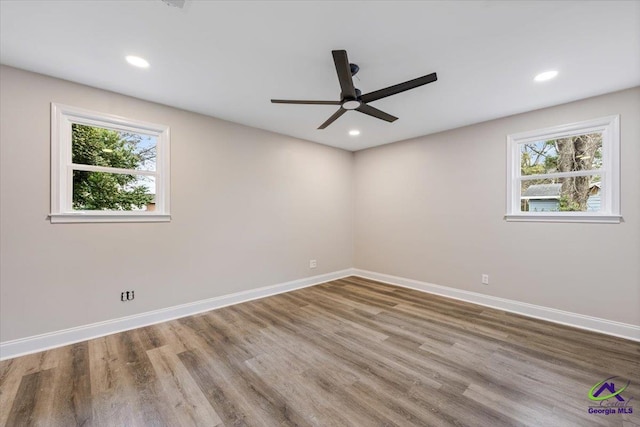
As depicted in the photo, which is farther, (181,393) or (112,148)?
(112,148)

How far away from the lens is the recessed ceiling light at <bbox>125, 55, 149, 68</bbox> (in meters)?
2.29

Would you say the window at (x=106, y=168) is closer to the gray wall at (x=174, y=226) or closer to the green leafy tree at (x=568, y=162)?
the gray wall at (x=174, y=226)

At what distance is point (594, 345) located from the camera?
8.52 feet

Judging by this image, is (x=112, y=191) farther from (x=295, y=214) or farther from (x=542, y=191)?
(x=542, y=191)

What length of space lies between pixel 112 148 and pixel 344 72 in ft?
9.10

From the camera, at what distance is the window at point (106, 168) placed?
8.63 ft

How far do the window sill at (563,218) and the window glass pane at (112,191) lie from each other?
4.67 meters

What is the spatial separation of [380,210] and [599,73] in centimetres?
323

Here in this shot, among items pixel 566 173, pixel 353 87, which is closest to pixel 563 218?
pixel 566 173

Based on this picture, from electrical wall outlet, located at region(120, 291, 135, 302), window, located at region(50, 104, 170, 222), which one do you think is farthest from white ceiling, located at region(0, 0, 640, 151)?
electrical wall outlet, located at region(120, 291, 135, 302)

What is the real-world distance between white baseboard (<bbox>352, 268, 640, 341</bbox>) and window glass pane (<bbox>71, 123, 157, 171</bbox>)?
4300 millimetres

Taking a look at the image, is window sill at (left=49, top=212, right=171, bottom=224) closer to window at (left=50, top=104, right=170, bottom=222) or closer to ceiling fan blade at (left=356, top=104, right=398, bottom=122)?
window at (left=50, top=104, right=170, bottom=222)

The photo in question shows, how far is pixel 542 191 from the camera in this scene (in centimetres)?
340

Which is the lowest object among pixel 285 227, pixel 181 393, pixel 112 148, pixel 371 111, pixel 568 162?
pixel 181 393
